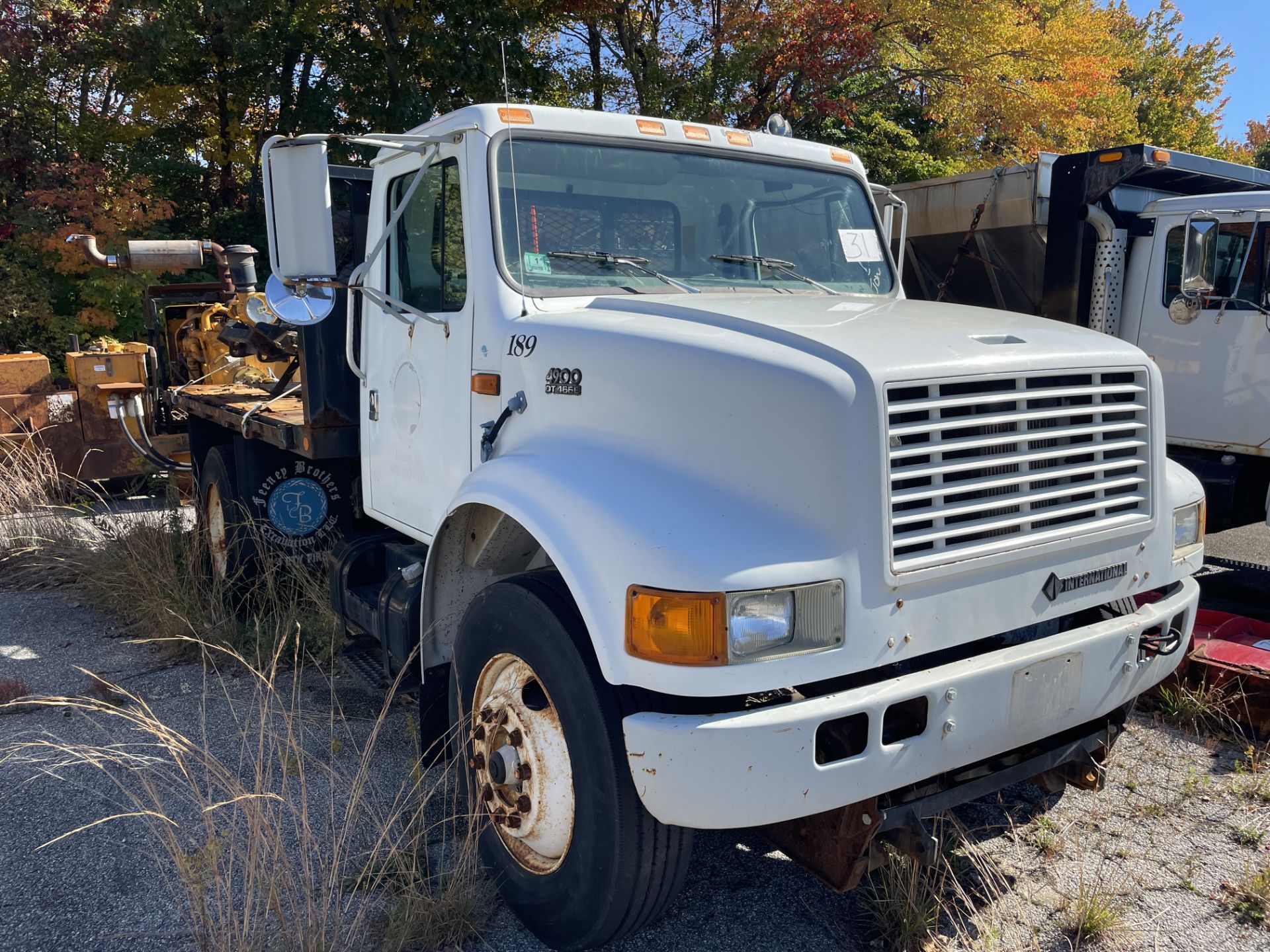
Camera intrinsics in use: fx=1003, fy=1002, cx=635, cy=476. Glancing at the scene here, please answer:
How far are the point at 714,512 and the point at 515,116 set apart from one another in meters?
1.83

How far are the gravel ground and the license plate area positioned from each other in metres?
0.71

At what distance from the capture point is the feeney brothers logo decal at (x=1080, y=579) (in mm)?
2820

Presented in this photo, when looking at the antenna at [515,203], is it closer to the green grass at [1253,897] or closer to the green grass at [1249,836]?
the green grass at [1253,897]

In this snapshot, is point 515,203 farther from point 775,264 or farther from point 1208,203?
point 1208,203

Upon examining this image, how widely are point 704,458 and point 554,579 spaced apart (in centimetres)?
60

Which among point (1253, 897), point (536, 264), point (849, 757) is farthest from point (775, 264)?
point (1253, 897)

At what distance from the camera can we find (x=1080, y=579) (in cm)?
290

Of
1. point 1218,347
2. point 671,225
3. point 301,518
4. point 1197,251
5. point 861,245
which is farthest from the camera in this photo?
point 1218,347

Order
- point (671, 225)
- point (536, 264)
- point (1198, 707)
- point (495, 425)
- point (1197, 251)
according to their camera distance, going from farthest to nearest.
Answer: point (1197, 251) < point (1198, 707) < point (671, 225) < point (536, 264) < point (495, 425)

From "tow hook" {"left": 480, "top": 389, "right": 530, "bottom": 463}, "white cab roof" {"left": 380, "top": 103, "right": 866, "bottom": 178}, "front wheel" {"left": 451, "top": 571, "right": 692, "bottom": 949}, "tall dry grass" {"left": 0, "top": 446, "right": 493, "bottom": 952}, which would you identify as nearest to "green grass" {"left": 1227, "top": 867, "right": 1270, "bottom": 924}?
"front wheel" {"left": 451, "top": 571, "right": 692, "bottom": 949}

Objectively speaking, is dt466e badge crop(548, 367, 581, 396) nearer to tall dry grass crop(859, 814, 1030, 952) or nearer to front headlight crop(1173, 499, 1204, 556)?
tall dry grass crop(859, 814, 1030, 952)

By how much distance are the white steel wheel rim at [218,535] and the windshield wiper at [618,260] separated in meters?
3.38

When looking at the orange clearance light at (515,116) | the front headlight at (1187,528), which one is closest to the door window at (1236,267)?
the front headlight at (1187,528)

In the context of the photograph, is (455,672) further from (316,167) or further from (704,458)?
(316,167)
